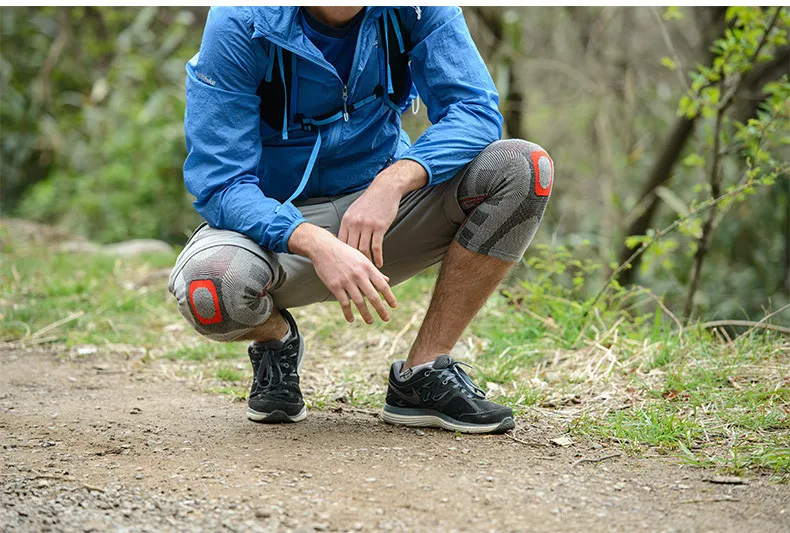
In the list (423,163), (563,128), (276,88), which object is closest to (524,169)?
(423,163)

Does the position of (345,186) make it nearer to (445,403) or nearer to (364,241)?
(364,241)

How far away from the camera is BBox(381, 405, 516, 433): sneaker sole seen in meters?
2.50

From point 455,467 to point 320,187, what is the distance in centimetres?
97

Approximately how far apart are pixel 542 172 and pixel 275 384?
39.9 inches

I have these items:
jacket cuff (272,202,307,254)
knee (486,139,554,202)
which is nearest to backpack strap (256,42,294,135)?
jacket cuff (272,202,307,254)

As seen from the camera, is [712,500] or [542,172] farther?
[542,172]

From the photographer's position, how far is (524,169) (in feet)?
8.09

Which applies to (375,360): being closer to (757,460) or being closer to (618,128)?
(757,460)

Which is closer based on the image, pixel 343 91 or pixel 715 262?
pixel 343 91

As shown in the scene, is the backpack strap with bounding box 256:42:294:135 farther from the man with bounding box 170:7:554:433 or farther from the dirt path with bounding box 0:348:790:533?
the dirt path with bounding box 0:348:790:533

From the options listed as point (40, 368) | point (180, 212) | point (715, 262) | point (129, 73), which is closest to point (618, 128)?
point (715, 262)

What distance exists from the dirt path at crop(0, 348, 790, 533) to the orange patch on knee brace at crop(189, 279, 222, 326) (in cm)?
36

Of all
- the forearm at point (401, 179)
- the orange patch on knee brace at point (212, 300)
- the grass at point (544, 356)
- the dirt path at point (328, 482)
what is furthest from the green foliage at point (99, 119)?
the forearm at point (401, 179)

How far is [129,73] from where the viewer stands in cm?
898
